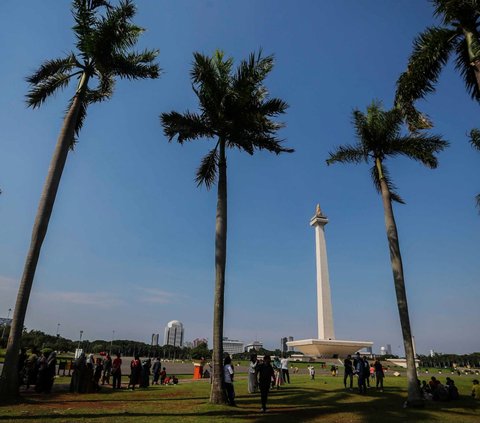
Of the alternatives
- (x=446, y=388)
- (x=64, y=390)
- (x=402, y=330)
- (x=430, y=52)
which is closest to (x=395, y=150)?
(x=430, y=52)

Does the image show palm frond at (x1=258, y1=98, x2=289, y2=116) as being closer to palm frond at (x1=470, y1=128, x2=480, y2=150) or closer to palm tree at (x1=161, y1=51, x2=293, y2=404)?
palm tree at (x1=161, y1=51, x2=293, y2=404)

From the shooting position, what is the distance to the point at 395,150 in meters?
17.5

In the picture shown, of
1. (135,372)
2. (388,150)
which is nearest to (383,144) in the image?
(388,150)

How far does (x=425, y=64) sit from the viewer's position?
12609mm

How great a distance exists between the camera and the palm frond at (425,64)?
1239 centimetres

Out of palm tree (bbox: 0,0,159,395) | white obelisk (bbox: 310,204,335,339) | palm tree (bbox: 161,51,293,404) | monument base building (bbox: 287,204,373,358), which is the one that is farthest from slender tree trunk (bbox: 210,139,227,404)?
white obelisk (bbox: 310,204,335,339)

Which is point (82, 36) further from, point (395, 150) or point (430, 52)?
point (395, 150)

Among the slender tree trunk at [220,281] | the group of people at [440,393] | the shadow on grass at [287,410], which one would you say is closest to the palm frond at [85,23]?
the slender tree trunk at [220,281]

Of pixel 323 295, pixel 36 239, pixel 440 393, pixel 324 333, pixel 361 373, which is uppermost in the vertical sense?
pixel 323 295

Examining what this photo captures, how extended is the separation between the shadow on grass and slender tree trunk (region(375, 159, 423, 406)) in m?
0.73

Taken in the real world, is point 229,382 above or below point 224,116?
below

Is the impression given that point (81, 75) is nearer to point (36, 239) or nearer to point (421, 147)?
point (36, 239)

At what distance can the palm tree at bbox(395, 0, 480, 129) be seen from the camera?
1143 centimetres

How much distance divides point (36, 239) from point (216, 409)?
28.2 feet
